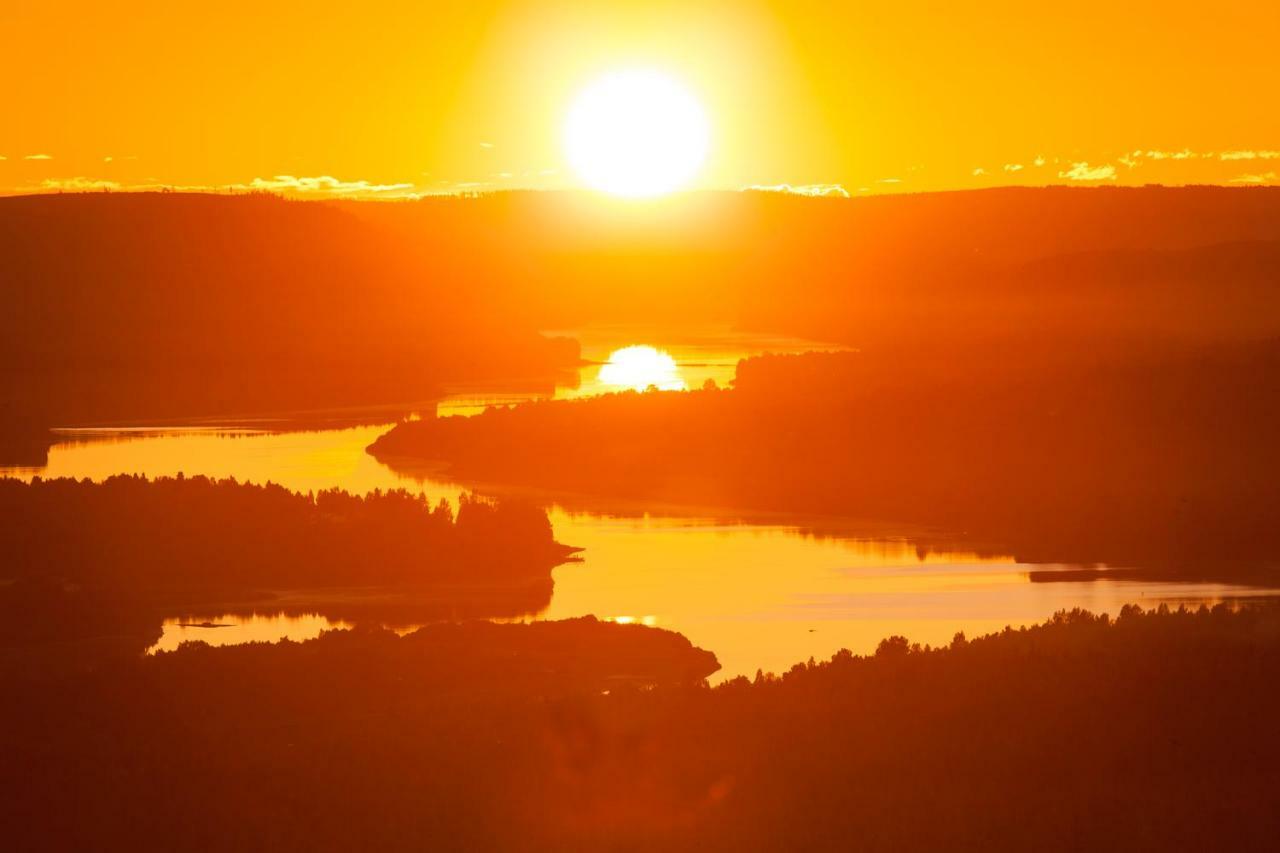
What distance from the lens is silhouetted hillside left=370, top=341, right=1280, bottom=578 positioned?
214ft

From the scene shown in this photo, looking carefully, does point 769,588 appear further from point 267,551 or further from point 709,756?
point 709,756

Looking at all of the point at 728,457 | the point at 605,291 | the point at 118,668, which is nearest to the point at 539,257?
the point at 605,291

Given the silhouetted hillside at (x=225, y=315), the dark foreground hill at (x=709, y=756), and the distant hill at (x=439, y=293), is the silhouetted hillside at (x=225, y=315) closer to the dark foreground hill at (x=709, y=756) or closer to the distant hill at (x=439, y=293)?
the distant hill at (x=439, y=293)

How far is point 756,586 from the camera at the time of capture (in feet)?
154

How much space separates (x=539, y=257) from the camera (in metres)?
179

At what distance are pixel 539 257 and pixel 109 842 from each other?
160358mm

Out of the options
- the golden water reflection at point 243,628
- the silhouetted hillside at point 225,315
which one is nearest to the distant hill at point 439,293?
the silhouetted hillside at point 225,315

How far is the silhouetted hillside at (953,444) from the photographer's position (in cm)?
6538

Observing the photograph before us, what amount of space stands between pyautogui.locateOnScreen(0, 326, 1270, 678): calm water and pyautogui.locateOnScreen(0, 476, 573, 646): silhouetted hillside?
163 cm

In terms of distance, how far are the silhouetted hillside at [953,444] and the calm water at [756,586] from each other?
5.83 meters

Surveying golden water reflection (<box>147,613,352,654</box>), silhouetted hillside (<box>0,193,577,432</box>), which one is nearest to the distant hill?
silhouetted hillside (<box>0,193,577,432</box>)

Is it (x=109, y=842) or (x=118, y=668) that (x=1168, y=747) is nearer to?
(x=109, y=842)

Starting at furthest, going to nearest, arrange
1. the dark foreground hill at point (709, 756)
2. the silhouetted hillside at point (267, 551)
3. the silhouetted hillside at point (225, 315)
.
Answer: the silhouetted hillside at point (225, 315), the silhouetted hillside at point (267, 551), the dark foreground hill at point (709, 756)

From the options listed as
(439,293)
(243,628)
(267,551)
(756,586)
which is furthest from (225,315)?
(243,628)
